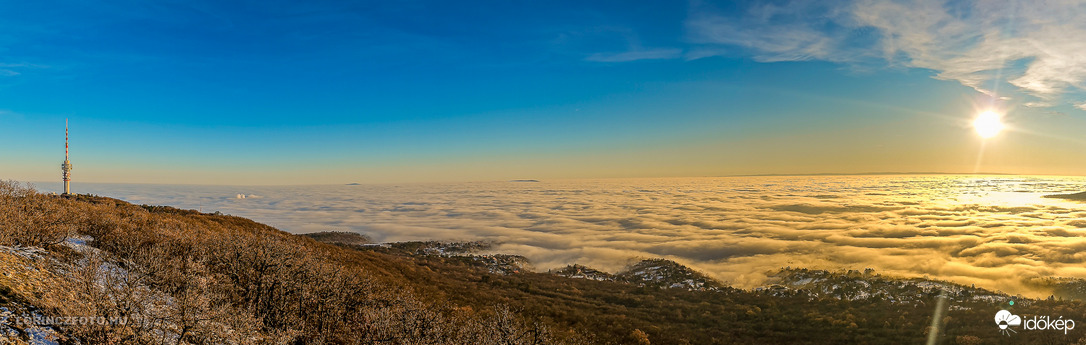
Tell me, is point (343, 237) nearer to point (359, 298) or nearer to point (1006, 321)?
point (359, 298)

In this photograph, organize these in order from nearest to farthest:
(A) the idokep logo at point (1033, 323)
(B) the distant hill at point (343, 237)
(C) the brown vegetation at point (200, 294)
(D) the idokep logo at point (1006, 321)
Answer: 1. (C) the brown vegetation at point (200, 294)
2. (A) the idokep logo at point (1033, 323)
3. (D) the idokep logo at point (1006, 321)
4. (B) the distant hill at point (343, 237)

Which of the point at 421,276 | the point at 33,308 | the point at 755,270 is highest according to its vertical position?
the point at 33,308

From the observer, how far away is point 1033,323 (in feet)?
67.7

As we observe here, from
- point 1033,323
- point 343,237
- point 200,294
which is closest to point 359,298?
point 200,294

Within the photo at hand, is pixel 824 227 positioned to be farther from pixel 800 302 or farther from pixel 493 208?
pixel 493 208

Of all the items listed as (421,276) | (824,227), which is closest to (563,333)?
(421,276)

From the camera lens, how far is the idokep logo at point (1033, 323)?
19312 mm

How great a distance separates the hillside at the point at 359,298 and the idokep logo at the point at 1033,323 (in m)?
0.63

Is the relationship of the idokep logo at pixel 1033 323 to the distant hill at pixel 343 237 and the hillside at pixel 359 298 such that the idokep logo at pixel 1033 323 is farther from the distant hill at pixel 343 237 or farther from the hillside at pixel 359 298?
the distant hill at pixel 343 237

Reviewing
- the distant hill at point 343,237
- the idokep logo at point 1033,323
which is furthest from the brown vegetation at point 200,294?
the distant hill at point 343,237

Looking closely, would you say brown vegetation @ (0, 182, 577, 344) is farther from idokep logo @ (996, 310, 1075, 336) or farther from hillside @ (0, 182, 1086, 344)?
idokep logo @ (996, 310, 1075, 336)

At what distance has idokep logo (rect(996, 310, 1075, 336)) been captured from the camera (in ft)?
63.4

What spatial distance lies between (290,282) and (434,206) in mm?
106024

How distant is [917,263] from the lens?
4034cm
